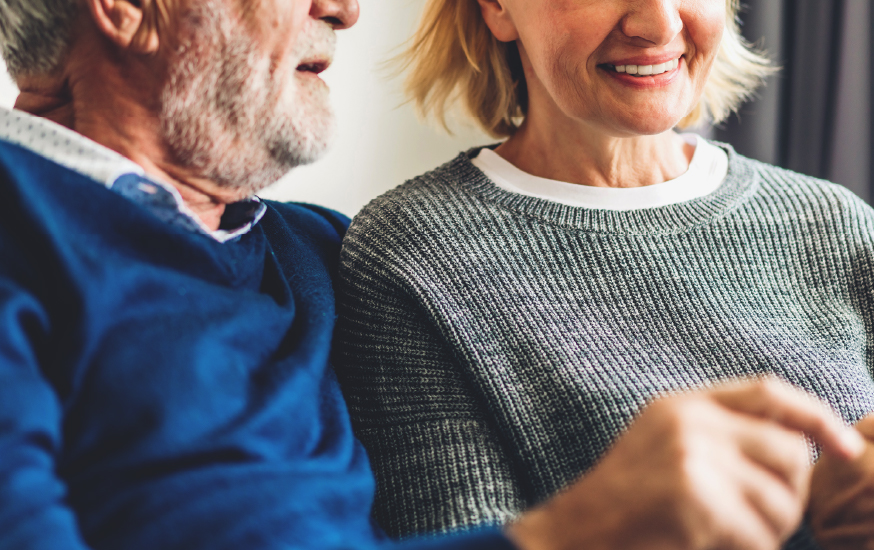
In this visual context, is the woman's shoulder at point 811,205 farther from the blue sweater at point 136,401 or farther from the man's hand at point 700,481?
the blue sweater at point 136,401

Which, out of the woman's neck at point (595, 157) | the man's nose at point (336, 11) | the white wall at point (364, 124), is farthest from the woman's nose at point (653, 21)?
the white wall at point (364, 124)

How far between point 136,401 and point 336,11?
599mm

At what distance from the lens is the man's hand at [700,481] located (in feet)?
1.79

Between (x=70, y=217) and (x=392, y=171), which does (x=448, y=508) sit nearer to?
(x=70, y=217)

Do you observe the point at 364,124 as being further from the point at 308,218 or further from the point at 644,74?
the point at 644,74

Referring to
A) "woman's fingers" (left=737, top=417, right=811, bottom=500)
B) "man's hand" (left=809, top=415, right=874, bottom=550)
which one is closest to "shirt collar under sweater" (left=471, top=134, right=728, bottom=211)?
"man's hand" (left=809, top=415, right=874, bottom=550)

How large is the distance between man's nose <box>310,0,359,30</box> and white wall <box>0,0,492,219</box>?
718 mm

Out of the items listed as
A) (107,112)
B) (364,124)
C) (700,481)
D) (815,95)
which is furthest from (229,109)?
(815,95)

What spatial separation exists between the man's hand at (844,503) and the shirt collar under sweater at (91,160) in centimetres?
80

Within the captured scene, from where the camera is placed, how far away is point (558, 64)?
1.07 m

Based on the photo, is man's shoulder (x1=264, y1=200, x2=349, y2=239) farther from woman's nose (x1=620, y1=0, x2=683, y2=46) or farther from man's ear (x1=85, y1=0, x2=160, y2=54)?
woman's nose (x1=620, y1=0, x2=683, y2=46)

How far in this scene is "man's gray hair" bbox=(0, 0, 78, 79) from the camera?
0.86 meters

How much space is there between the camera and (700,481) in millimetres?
545

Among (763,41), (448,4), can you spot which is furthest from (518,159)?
(763,41)
